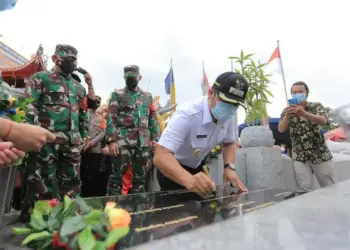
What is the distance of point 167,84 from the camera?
11.1m

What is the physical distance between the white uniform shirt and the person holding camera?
1.14m

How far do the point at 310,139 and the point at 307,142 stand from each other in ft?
0.13

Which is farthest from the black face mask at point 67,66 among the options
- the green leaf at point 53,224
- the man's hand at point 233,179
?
the green leaf at point 53,224

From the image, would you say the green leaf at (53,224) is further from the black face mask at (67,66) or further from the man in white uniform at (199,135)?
the black face mask at (67,66)

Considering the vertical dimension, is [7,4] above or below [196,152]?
above

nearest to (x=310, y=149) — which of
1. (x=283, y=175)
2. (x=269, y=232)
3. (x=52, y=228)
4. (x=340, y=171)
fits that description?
(x=283, y=175)

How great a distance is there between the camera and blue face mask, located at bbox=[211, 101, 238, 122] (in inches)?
80.4

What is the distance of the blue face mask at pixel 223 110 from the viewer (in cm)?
204

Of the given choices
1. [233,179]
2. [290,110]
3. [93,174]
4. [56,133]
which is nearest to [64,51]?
[56,133]

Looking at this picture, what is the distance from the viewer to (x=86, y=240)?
732 millimetres

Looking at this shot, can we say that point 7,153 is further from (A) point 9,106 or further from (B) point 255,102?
(B) point 255,102

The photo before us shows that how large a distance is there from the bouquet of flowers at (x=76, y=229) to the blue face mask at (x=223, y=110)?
1.28 meters

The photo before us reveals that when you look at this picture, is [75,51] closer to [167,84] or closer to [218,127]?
[218,127]

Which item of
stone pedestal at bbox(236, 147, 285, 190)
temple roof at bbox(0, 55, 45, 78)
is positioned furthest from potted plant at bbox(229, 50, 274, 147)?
temple roof at bbox(0, 55, 45, 78)
